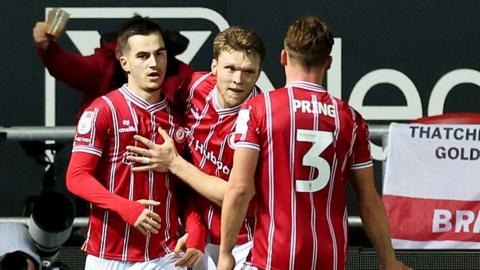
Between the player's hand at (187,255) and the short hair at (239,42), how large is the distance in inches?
28.2

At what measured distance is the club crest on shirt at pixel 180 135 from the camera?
217 inches

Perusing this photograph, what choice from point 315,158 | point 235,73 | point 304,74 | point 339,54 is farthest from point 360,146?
point 339,54

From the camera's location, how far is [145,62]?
5414 mm

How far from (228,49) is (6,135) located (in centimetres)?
177

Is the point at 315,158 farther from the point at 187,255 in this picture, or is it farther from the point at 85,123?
the point at 85,123

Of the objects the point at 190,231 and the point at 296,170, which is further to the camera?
the point at 190,231

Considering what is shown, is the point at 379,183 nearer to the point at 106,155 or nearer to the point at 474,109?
the point at 474,109

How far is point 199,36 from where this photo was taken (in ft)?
23.9

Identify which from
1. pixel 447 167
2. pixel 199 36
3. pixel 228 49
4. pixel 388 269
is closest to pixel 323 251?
pixel 388 269

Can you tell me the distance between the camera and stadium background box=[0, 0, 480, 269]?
23.9 ft

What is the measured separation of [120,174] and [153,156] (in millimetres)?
144

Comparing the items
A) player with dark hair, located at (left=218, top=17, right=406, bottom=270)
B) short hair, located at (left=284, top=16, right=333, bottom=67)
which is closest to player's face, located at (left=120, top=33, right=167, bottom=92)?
player with dark hair, located at (left=218, top=17, right=406, bottom=270)

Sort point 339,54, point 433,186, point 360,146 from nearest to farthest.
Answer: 1. point 360,146
2. point 433,186
3. point 339,54

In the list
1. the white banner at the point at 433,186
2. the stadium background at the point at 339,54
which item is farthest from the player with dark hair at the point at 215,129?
the stadium background at the point at 339,54
